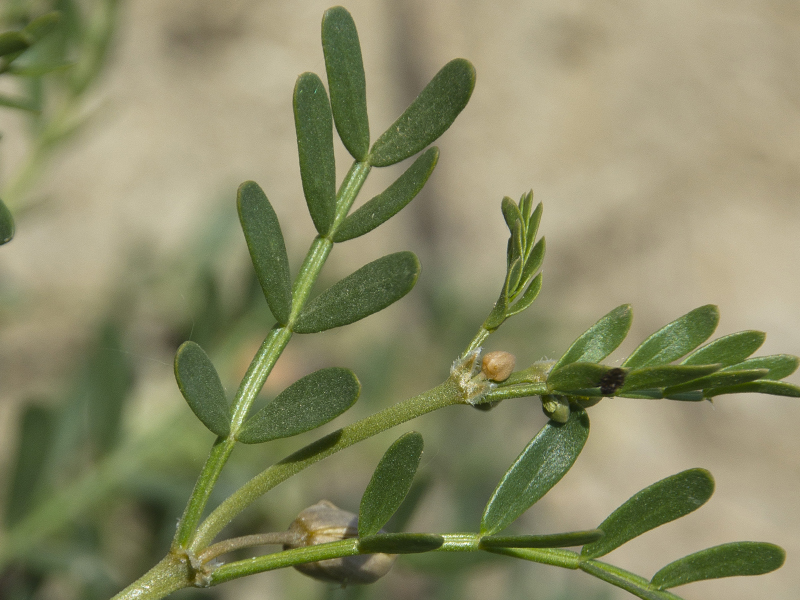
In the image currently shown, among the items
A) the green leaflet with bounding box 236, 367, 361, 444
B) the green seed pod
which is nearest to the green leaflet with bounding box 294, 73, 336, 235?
the green leaflet with bounding box 236, 367, 361, 444

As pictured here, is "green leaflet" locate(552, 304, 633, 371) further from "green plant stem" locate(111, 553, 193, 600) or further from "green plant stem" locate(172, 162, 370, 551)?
"green plant stem" locate(111, 553, 193, 600)

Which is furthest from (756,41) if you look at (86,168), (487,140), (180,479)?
(180,479)

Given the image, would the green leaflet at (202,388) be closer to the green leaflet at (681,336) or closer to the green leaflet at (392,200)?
the green leaflet at (392,200)

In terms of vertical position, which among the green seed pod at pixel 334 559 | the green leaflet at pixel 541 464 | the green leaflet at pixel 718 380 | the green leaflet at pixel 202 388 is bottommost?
the green seed pod at pixel 334 559

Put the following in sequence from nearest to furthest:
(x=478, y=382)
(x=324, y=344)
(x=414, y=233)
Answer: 1. (x=478, y=382)
2. (x=324, y=344)
3. (x=414, y=233)

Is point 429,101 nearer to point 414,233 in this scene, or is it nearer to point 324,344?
point 324,344

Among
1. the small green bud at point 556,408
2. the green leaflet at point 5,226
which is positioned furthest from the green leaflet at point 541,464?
the green leaflet at point 5,226

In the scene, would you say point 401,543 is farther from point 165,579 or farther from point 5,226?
point 5,226
